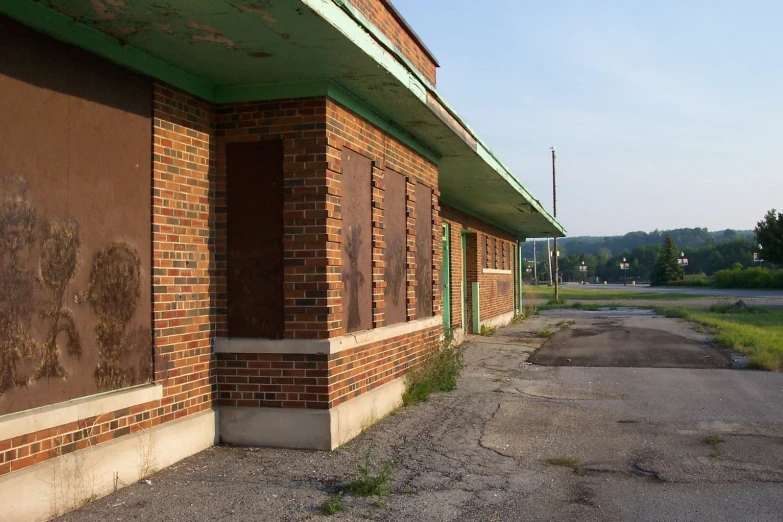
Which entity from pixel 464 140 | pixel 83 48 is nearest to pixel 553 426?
pixel 464 140

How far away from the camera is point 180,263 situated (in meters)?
6.48

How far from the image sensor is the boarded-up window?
29.1ft

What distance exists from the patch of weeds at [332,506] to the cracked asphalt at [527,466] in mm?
52

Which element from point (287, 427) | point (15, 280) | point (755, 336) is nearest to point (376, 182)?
point (287, 427)

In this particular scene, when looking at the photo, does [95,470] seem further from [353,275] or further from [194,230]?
[353,275]

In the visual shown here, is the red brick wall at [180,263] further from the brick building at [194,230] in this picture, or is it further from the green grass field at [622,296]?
the green grass field at [622,296]

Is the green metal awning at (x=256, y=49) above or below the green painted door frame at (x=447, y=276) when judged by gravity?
above

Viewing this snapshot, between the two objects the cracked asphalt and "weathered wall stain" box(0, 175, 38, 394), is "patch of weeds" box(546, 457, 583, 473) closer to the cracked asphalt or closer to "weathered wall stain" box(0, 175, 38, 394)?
the cracked asphalt

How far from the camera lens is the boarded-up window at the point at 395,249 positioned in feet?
29.1

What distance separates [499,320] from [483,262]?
3.44m

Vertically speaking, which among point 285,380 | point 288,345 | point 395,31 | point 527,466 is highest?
point 395,31

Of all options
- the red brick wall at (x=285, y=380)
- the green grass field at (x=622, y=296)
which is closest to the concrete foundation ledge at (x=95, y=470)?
the red brick wall at (x=285, y=380)

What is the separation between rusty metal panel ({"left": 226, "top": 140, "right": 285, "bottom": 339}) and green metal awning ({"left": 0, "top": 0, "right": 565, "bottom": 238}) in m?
0.68

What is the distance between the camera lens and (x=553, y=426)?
315 inches
